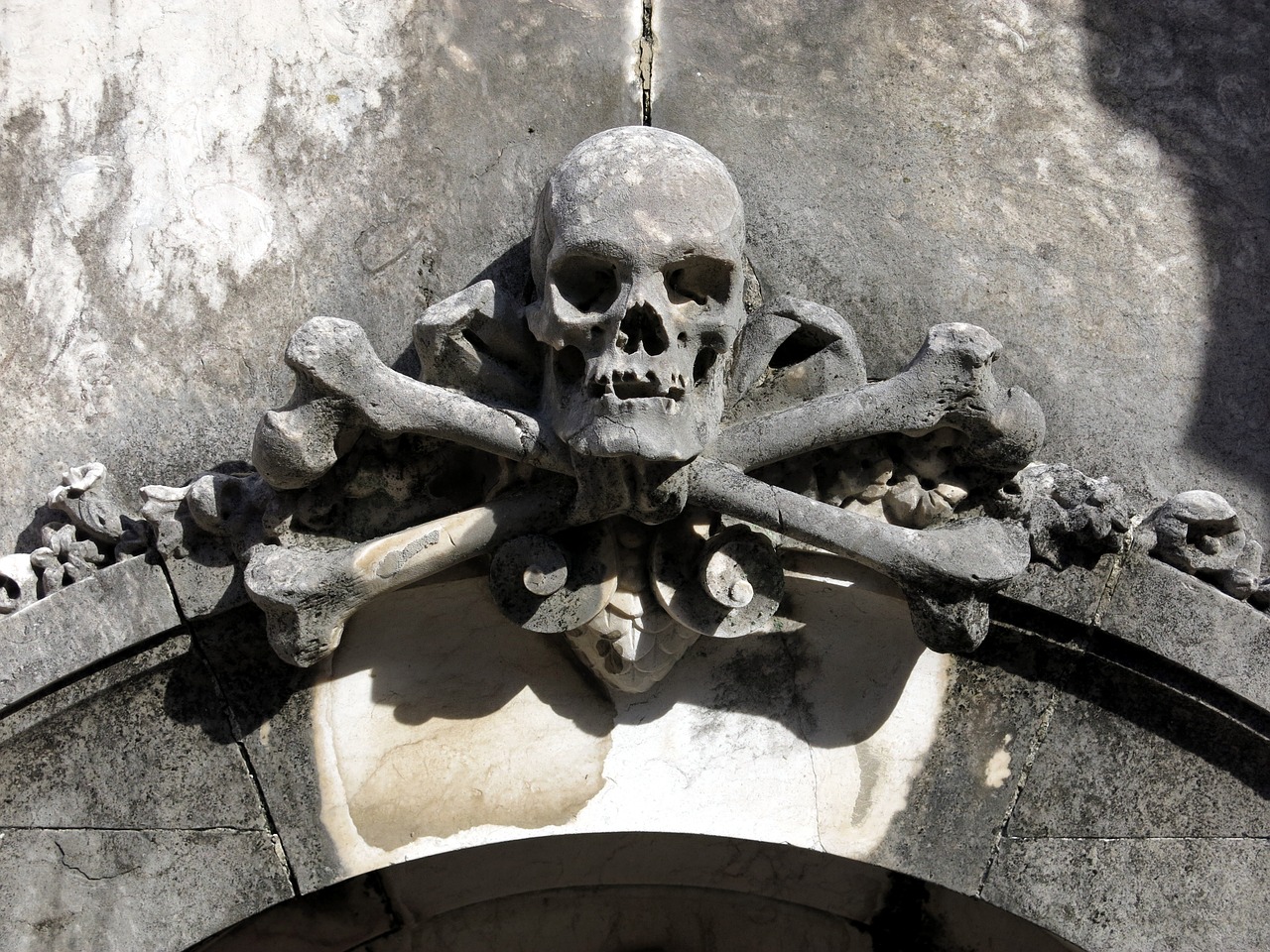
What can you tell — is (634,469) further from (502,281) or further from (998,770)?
(998,770)

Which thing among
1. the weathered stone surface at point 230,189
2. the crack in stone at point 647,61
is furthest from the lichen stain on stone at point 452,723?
the crack in stone at point 647,61

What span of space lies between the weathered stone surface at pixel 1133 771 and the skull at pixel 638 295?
3.55ft

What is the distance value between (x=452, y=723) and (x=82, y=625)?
0.79 m

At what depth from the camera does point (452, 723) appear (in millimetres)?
2906

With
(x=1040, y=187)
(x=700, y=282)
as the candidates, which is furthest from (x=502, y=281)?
(x=1040, y=187)

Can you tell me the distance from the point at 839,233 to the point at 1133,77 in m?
0.80

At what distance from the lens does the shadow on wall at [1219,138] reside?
295 cm

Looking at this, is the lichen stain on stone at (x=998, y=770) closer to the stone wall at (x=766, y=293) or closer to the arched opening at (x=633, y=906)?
the stone wall at (x=766, y=293)

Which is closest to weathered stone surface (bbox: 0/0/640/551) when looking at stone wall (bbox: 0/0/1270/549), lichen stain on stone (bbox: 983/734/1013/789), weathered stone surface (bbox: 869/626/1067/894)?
stone wall (bbox: 0/0/1270/549)

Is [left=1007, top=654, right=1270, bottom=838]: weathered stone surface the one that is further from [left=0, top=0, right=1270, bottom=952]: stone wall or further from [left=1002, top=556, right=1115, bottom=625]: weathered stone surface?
[left=1002, top=556, right=1115, bottom=625]: weathered stone surface

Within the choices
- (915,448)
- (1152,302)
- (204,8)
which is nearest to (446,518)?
(915,448)

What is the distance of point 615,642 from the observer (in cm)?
276

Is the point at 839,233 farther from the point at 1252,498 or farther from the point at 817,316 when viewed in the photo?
the point at 1252,498

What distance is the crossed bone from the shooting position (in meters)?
2.48
